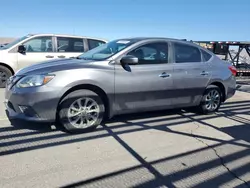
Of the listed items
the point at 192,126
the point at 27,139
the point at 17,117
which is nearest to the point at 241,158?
the point at 192,126

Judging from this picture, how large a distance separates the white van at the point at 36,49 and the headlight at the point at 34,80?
4595 millimetres

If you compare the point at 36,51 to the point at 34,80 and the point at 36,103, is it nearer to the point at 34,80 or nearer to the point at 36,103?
the point at 34,80

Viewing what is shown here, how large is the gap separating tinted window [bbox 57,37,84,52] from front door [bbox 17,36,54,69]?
11.5 inches

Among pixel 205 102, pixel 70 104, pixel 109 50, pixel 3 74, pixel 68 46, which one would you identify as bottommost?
pixel 205 102

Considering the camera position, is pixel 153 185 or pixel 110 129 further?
pixel 110 129

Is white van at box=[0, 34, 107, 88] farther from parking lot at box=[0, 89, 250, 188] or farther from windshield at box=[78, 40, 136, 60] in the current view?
windshield at box=[78, 40, 136, 60]

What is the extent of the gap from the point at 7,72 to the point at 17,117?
473 centimetres

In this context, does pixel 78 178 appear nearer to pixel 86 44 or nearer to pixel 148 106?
pixel 148 106

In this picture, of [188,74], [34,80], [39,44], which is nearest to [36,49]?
[39,44]

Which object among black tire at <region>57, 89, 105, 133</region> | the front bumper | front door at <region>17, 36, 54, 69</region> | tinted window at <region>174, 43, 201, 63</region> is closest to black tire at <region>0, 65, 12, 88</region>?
front door at <region>17, 36, 54, 69</region>

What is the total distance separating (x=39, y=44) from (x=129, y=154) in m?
6.27

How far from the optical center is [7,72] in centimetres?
860

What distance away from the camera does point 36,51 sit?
895cm

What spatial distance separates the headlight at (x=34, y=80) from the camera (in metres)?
4.25
